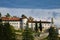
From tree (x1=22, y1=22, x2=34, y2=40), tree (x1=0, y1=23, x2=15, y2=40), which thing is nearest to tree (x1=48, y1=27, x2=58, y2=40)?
tree (x1=22, y1=22, x2=34, y2=40)

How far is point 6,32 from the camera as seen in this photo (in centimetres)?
475

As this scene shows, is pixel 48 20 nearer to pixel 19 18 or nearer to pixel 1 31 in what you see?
pixel 19 18

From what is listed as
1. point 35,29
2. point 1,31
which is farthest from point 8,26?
point 35,29

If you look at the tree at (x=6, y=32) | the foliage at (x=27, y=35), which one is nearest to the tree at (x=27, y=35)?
the foliage at (x=27, y=35)

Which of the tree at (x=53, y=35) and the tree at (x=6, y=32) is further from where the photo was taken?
the tree at (x=53, y=35)

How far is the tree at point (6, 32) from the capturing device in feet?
15.4

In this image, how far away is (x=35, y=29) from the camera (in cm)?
483

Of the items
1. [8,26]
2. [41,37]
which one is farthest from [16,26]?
[41,37]

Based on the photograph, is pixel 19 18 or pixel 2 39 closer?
pixel 2 39

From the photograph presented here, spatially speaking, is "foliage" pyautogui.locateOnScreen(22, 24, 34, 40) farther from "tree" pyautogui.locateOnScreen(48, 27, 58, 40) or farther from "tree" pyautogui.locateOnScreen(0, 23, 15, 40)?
"tree" pyautogui.locateOnScreen(48, 27, 58, 40)

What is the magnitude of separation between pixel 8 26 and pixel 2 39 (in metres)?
0.24

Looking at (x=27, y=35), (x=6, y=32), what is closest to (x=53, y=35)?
(x=27, y=35)

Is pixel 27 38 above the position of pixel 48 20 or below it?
below

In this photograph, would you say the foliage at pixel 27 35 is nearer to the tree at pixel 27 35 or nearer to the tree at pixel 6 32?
the tree at pixel 27 35
